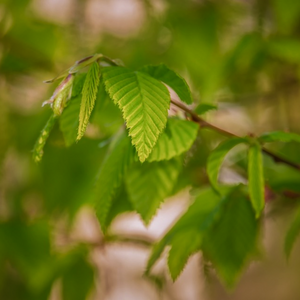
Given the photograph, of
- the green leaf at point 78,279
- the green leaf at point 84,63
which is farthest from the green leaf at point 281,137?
the green leaf at point 78,279

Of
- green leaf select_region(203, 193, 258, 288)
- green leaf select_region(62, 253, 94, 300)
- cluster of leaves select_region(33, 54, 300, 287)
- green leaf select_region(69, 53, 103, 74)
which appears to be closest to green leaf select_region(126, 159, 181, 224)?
cluster of leaves select_region(33, 54, 300, 287)

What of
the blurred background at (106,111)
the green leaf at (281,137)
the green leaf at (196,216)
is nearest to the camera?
the green leaf at (281,137)

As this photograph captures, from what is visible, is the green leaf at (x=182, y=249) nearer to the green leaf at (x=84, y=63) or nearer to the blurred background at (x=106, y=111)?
the blurred background at (x=106, y=111)

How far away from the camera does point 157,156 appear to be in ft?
1.71

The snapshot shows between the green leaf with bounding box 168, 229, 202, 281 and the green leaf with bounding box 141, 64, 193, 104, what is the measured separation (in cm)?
21

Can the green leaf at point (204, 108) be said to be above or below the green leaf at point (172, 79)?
above

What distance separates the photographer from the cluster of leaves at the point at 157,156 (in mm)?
416

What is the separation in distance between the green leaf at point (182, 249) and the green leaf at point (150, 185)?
0.06 meters

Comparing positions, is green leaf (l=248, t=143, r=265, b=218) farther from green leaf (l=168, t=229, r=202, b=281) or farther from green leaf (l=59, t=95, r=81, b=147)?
green leaf (l=59, t=95, r=81, b=147)

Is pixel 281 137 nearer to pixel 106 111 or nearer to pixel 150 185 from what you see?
pixel 150 185

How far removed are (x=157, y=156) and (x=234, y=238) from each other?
222 millimetres

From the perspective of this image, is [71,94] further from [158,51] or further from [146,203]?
[158,51]

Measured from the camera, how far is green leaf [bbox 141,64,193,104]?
0.47 metres

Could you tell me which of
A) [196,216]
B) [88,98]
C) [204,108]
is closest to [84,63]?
[88,98]
